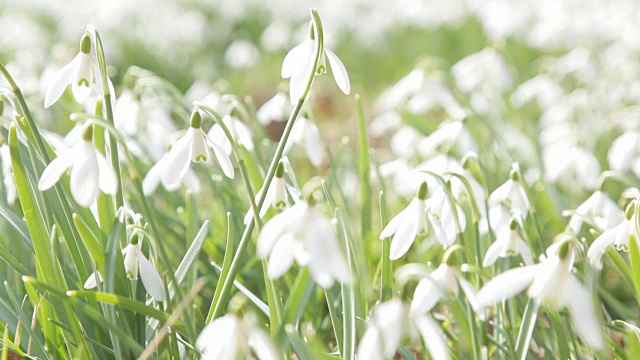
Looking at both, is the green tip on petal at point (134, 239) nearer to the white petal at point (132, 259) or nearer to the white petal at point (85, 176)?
the white petal at point (132, 259)

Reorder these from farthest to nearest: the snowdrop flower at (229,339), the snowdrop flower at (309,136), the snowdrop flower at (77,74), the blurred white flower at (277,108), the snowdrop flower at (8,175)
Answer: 1. the blurred white flower at (277,108)
2. the snowdrop flower at (309,136)
3. the snowdrop flower at (8,175)
4. the snowdrop flower at (77,74)
5. the snowdrop flower at (229,339)

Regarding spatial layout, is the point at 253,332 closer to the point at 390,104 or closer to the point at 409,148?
the point at 409,148

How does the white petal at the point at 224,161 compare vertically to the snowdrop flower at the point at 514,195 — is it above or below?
above

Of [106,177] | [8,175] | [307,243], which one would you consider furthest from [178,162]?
[8,175]

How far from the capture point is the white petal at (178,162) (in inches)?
50.4

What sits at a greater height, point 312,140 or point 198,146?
point 198,146

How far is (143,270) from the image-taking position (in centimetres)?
→ 136

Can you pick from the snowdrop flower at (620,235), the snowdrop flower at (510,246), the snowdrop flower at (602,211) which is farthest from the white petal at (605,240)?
the snowdrop flower at (602,211)

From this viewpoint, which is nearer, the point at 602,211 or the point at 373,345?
the point at 373,345

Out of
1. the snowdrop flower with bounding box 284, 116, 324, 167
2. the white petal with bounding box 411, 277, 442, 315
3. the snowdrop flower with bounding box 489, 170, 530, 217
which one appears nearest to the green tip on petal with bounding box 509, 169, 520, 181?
the snowdrop flower with bounding box 489, 170, 530, 217

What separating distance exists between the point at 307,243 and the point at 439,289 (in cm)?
21

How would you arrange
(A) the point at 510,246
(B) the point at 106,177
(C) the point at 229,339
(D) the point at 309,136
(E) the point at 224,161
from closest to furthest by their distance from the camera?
1. (C) the point at 229,339
2. (B) the point at 106,177
3. (E) the point at 224,161
4. (A) the point at 510,246
5. (D) the point at 309,136

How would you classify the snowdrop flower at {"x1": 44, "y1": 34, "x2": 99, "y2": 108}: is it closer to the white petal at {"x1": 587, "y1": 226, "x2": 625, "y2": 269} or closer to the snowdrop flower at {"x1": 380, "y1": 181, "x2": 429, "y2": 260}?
the snowdrop flower at {"x1": 380, "y1": 181, "x2": 429, "y2": 260}

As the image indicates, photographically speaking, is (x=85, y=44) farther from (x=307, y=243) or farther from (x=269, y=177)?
(x=307, y=243)
